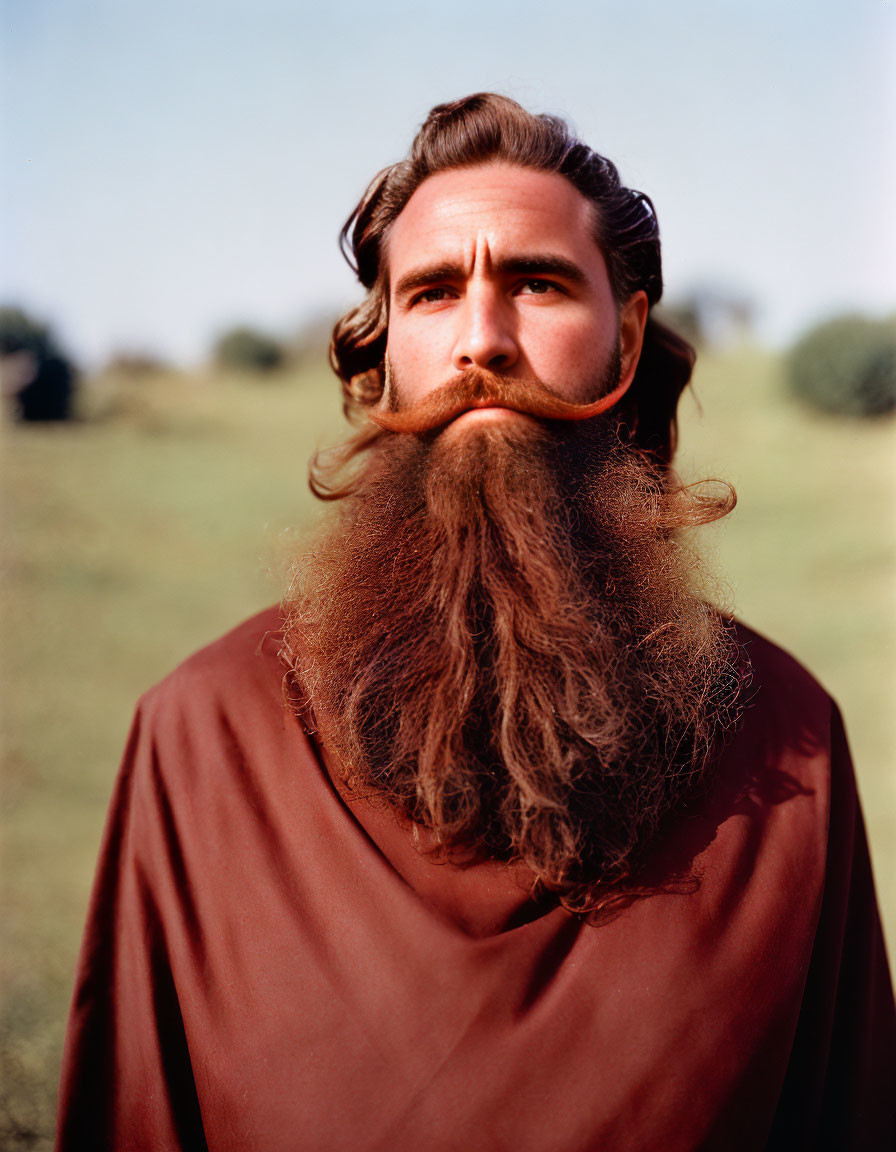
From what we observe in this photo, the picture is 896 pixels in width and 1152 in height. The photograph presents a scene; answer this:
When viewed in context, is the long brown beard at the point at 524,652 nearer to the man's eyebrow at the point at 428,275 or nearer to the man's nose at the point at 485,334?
the man's nose at the point at 485,334

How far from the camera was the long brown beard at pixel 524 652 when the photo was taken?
1.62 meters

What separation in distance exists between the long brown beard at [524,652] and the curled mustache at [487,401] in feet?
0.15

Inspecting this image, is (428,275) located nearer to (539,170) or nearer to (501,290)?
(501,290)

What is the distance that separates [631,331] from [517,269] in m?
0.44

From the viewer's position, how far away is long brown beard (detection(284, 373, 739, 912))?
5.30 feet

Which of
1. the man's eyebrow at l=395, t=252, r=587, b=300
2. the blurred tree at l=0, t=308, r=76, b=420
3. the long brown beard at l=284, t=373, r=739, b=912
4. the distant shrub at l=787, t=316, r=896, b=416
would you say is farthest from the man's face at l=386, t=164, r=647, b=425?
the distant shrub at l=787, t=316, r=896, b=416

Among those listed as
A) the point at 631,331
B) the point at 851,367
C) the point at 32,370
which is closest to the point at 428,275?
the point at 631,331

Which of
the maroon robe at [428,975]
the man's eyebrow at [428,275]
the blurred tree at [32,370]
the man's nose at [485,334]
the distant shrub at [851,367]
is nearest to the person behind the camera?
the maroon robe at [428,975]

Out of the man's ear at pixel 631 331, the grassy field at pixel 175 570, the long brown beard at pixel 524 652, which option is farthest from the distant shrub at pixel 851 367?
the long brown beard at pixel 524 652

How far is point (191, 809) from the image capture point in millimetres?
1759

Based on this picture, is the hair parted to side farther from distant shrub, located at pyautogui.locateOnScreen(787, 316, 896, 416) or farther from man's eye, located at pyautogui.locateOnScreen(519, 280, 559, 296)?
distant shrub, located at pyautogui.locateOnScreen(787, 316, 896, 416)

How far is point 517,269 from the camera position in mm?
1947

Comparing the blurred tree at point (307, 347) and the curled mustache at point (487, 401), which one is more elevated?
the blurred tree at point (307, 347)

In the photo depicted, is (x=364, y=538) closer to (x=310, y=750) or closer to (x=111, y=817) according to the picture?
(x=310, y=750)
